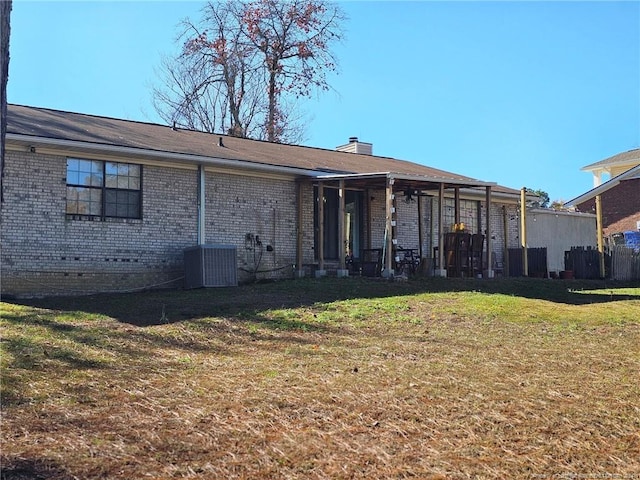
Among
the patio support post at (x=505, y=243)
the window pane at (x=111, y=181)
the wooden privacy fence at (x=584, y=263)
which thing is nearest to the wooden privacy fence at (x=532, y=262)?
the patio support post at (x=505, y=243)

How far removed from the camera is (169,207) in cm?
1497

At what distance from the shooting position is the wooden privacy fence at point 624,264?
65.3 feet

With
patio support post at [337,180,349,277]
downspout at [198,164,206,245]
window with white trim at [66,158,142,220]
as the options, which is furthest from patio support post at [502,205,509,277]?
window with white trim at [66,158,142,220]

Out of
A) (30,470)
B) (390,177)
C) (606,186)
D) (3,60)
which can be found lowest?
(30,470)

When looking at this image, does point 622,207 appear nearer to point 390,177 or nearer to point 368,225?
point 368,225

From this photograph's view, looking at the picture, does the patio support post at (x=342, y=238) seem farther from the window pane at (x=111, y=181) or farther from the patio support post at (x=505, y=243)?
the patio support post at (x=505, y=243)

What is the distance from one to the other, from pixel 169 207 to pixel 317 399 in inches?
388

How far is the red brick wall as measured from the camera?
28.2 m

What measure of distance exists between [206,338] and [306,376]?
2495 mm

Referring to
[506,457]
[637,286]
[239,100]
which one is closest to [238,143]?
[637,286]

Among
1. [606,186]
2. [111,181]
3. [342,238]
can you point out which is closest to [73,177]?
[111,181]

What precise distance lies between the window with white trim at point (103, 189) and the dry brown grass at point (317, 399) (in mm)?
4257

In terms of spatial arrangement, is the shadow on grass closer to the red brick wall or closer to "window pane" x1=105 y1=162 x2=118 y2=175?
"window pane" x1=105 y1=162 x2=118 y2=175

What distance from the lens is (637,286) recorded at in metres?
17.9
